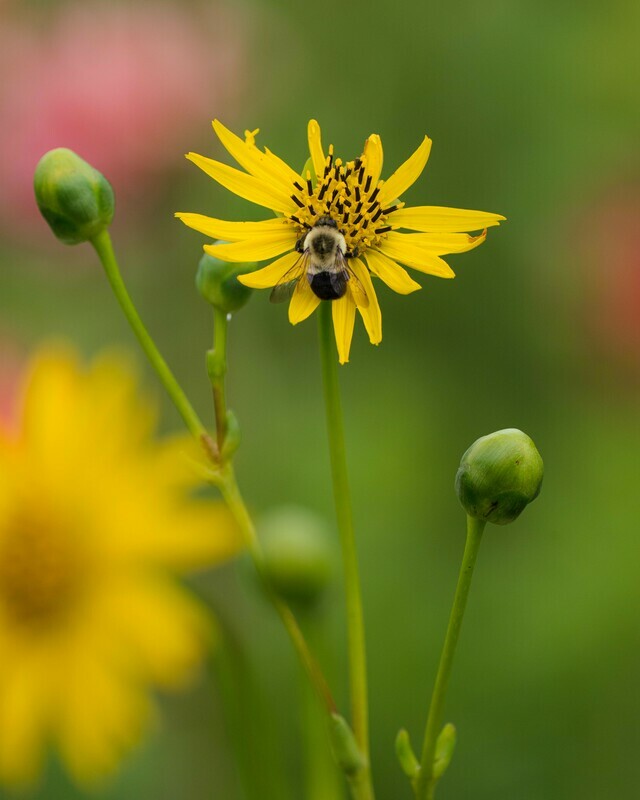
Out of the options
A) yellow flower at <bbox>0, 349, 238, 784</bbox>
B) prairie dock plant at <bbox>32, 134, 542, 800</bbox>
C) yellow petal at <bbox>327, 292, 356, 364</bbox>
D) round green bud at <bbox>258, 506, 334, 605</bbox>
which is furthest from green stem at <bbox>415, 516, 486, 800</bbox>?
yellow flower at <bbox>0, 349, 238, 784</bbox>

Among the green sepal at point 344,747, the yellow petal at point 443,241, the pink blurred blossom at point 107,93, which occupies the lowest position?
the green sepal at point 344,747

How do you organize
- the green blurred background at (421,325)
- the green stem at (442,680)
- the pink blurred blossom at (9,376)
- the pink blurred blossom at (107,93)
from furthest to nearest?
the pink blurred blossom at (107,93) → the green blurred background at (421,325) → the pink blurred blossom at (9,376) → the green stem at (442,680)

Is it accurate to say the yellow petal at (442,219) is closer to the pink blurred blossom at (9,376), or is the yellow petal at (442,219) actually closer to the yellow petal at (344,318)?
the yellow petal at (344,318)

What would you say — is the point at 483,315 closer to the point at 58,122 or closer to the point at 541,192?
the point at 541,192

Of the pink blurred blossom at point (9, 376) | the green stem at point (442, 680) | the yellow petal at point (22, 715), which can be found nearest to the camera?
the green stem at point (442, 680)

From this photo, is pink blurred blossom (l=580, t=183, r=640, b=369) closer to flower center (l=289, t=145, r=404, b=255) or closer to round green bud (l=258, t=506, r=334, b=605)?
round green bud (l=258, t=506, r=334, b=605)

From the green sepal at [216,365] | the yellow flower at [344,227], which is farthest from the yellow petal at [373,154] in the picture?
the green sepal at [216,365]

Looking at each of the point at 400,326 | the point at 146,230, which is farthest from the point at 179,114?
the point at 400,326
